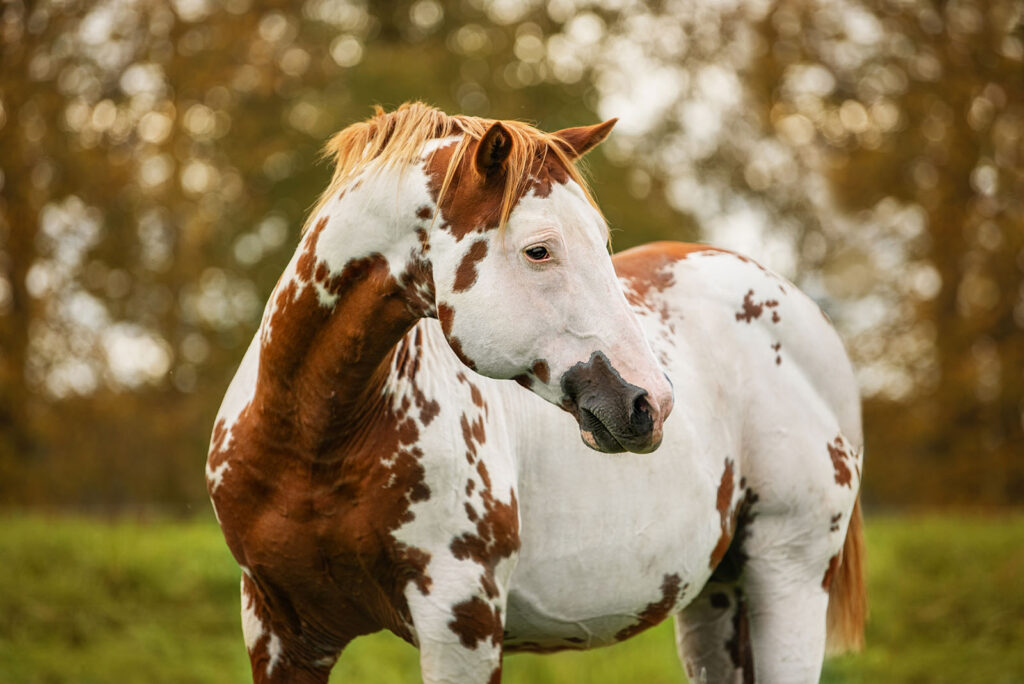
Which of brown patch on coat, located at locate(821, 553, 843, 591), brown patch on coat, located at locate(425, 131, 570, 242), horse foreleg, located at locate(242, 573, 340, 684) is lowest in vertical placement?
brown patch on coat, located at locate(821, 553, 843, 591)

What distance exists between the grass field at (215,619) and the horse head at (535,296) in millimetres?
4292

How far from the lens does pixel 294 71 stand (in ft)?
40.8

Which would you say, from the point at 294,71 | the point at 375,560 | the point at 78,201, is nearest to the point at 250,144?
the point at 294,71

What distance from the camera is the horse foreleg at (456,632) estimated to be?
260cm

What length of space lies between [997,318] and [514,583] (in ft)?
31.2

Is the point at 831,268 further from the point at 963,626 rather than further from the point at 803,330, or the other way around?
the point at 803,330

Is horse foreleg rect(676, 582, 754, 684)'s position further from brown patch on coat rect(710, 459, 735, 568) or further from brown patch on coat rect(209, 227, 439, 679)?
brown patch on coat rect(209, 227, 439, 679)

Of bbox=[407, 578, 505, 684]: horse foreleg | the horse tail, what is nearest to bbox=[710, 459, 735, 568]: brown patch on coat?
the horse tail

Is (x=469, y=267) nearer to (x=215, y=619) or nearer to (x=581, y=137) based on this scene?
(x=581, y=137)

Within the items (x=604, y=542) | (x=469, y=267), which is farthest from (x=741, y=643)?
(x=469, y=267)

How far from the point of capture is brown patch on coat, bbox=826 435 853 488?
3662 mm

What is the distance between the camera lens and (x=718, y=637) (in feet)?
12.9

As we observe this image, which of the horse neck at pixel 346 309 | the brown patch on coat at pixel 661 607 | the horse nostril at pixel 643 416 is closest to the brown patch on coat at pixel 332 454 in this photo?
the horse neck at pixel 346 309

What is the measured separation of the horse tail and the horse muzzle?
2.05 meters
